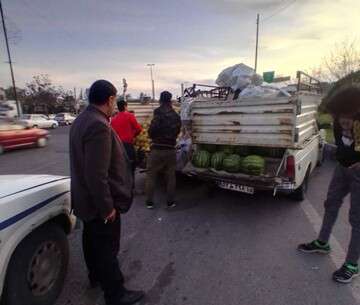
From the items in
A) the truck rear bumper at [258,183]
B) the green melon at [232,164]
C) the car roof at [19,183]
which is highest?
the car roof at [19,183]

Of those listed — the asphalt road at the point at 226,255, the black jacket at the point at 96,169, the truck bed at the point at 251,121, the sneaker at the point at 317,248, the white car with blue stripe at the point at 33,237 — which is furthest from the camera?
the truck bed at the point at 251,121

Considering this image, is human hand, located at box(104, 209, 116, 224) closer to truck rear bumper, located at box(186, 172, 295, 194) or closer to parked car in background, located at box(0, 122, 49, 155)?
truck rear bumper, located at box(186, 172, 295, 194)

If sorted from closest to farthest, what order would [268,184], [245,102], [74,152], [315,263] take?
1. [74,152]
2. [315,263]
3. [268,184]
4. [245,102]

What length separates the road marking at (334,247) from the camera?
2766mm

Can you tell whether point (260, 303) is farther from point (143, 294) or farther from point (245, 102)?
point (245, 102)

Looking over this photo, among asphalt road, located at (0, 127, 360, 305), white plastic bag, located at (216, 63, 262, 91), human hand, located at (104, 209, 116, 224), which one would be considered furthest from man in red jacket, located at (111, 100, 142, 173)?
human hand, located at (104, 209, 116, 224)

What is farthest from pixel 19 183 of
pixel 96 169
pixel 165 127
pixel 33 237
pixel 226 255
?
pixel 165 127

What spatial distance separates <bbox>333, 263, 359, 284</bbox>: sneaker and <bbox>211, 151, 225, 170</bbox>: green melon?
2406 millimetres

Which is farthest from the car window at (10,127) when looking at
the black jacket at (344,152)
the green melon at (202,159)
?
the black jacket at (344,152)

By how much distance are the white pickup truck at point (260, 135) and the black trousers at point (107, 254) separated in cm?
251

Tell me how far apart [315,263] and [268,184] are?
1327mm

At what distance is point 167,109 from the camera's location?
190 inches

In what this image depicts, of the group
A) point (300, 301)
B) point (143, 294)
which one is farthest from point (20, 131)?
point (300, 301)

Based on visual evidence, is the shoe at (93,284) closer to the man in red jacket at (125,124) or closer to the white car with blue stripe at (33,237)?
the white car with blue stripe at (33,237)
